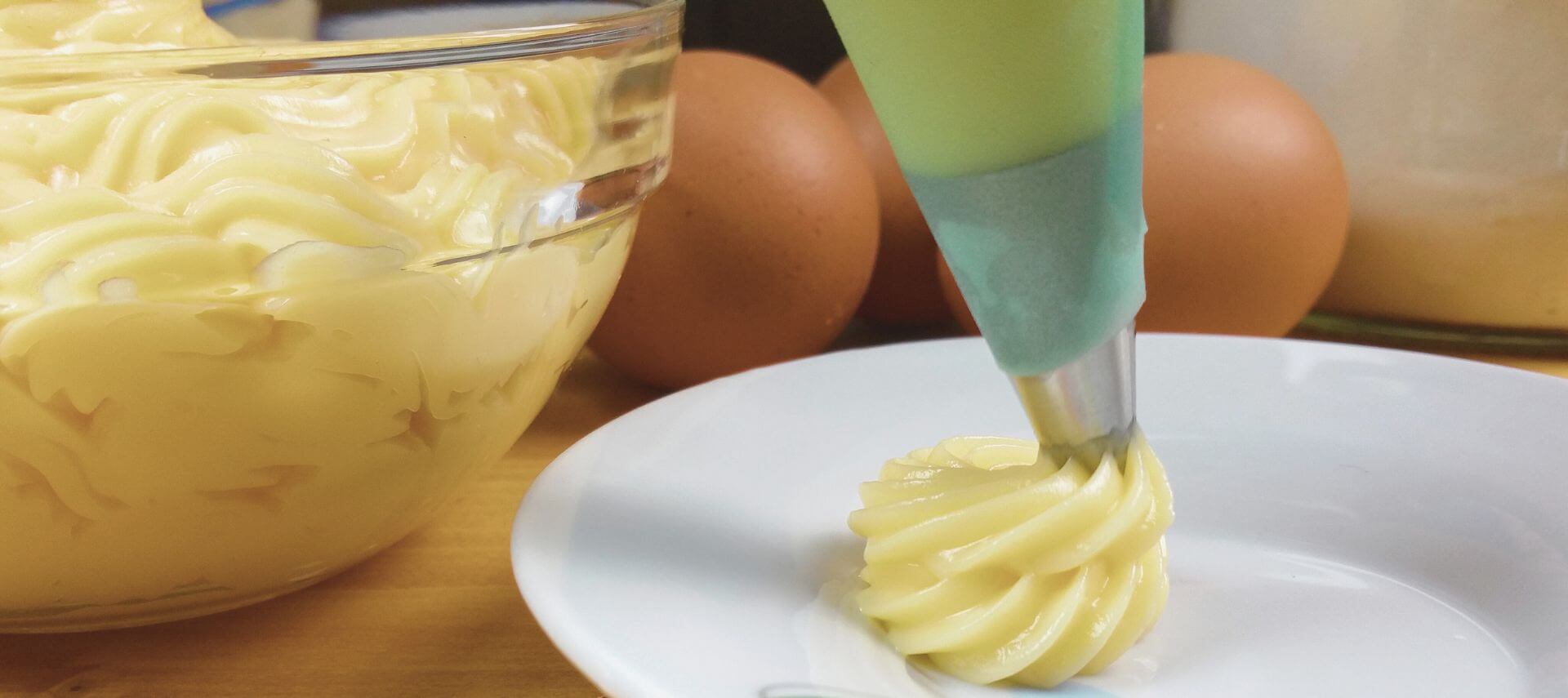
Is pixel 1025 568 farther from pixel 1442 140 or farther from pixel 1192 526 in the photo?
pixel 1442 140

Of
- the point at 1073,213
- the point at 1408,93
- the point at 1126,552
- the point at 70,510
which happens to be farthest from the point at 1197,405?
the point at 70,510

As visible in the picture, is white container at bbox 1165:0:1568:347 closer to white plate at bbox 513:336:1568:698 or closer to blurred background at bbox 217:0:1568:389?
blurred background at bbox 217:0:1568:389

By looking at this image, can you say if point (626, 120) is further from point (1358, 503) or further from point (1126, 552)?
point (1358, 503)

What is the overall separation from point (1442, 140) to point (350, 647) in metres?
0.96

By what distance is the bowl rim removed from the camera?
0.47 meters

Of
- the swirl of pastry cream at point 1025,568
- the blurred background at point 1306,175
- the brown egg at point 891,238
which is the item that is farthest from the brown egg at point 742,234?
the swirl of pastry cream at point 1025,568

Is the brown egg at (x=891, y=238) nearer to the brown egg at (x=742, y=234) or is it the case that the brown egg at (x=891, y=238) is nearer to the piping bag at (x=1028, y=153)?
the brown egg at (x=742, y=234)

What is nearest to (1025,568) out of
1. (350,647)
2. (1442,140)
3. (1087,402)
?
(1087,402)

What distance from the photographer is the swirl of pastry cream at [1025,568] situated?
0.55 m

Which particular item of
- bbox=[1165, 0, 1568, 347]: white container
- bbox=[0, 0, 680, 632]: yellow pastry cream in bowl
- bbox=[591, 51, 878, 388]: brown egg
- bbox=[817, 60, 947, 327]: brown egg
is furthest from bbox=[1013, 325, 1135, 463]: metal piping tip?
bbox=[1165, 0, 1568, 347]: white container

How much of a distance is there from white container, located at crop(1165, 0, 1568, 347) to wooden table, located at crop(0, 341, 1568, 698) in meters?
0.84

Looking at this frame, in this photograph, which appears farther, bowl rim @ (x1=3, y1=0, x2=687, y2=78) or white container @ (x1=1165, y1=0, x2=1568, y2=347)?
white container @ (x1=1165, y1=0, x2=1568, y2=347)

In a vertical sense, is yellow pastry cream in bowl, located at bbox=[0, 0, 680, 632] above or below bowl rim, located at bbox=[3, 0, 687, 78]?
below

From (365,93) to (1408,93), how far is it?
2.90 feet
